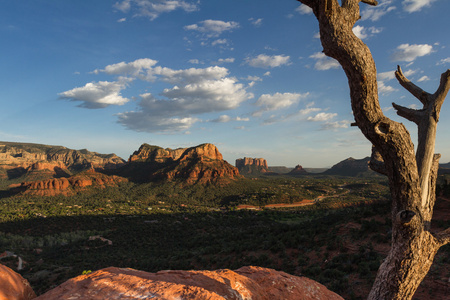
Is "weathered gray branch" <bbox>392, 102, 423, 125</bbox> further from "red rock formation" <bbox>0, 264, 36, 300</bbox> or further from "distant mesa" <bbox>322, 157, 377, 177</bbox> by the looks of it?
"distant mesa" <bbox>322, 157, 377, 177</bbox>

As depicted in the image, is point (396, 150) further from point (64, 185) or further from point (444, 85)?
point (64, 185)

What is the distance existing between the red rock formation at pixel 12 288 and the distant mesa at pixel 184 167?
347ft

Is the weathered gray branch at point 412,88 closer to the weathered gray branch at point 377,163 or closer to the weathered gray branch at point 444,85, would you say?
the weathered gray branch at point 444,85

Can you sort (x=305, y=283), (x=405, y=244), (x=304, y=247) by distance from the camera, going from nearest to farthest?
(x=405, y=244) → (x=305, y=283) → (x=304, y=247)

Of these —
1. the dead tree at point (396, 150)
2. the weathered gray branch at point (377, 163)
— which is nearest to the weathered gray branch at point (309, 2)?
the dead tree at point (396, 150)

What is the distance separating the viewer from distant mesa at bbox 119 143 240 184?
116 m

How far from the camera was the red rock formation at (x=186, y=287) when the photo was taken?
3691 mm

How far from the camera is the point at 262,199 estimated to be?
85.0 meters

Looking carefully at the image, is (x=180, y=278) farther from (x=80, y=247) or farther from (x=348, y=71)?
(x=80, y=247)

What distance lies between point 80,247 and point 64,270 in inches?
596

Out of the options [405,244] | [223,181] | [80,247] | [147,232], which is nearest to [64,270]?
[80,247]

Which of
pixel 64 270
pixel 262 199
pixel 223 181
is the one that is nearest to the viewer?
pixel 64 270

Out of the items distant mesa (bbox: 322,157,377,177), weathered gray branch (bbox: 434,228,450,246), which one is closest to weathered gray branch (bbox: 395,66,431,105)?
weathered gray branch (bbox: 434,228,450,246)

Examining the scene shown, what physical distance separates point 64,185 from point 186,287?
408ft
